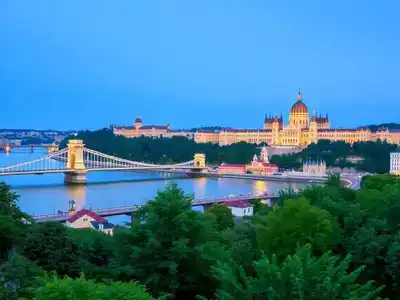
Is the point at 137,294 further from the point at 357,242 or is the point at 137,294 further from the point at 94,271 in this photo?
the point at 357,242

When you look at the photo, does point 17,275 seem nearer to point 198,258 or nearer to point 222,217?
point 198,258

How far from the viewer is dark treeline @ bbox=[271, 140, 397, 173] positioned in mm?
46609

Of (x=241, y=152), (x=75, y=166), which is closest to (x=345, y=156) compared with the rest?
(x=241, y=152)

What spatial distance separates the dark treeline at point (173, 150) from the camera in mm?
53156

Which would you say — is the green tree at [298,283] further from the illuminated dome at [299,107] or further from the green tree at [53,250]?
the illuminated dome at [299,107]

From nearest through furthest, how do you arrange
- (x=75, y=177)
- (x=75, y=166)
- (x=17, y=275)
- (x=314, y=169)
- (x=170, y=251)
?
(x=17, y=275)
(x=170, y=251)
(x=75, y=177)
(x=75, y=166)
(x=314, y=169)

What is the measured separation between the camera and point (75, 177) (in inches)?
1444

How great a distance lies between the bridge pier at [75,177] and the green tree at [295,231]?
1112 inches

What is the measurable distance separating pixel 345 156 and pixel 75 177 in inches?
863

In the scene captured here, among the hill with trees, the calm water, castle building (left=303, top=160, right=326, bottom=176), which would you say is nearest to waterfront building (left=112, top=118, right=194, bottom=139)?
the hill with trees

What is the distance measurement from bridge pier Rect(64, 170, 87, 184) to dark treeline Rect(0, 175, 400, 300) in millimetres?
26504

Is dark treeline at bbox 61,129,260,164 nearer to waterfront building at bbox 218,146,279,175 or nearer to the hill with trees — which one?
the hill with trees

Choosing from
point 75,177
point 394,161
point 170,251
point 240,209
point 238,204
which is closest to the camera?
point 170,251

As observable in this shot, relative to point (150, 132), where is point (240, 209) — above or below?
below
